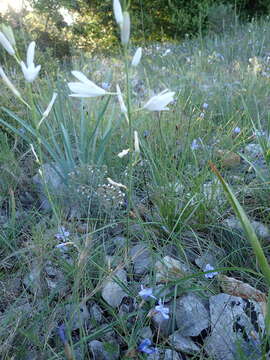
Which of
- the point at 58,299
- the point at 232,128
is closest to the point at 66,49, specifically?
the point at 232,128

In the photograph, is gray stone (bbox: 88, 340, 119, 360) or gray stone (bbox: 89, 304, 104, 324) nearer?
gray stone (bbox: 88, 340, 119, 360)

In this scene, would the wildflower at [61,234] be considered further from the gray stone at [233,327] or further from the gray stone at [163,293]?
the gray stone at [233,327]

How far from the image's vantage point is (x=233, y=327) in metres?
0.94

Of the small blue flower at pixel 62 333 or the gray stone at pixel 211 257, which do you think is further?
the gray stone at pixel 211 257

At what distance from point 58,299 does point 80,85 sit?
68cm

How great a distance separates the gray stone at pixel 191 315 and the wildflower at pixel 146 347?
0.37ft

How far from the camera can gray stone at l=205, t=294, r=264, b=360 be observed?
0.88 metres

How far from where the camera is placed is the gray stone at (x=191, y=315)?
983 mm

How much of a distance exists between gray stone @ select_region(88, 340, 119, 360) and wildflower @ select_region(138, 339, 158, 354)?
3.0 inches

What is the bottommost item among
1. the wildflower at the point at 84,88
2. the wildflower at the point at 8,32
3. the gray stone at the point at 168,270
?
the gray stone at the point at 168,270

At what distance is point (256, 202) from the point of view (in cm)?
146

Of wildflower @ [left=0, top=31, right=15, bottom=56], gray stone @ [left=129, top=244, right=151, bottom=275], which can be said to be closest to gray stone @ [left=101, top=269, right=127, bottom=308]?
gray stone @ [left=129, top=244, right=151, bottom=275]

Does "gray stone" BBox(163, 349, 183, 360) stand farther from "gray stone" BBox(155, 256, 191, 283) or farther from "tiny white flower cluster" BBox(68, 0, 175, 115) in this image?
"tiny white flower cluster" BBox(68, 0, 175, 115)

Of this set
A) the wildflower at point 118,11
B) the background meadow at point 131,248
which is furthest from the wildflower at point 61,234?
the wildflower at point 118,11
